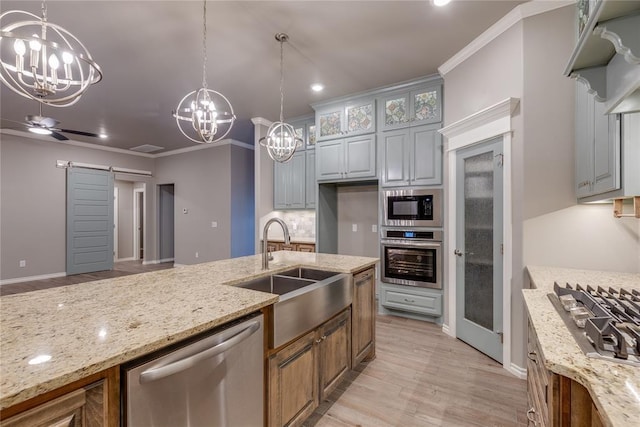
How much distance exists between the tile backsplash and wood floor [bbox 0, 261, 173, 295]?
351 cm

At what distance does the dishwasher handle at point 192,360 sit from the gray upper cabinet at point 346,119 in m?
3.36

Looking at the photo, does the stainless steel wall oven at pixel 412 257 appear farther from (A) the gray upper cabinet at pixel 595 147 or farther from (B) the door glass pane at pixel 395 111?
(A) the gray upper cabinet at pixel 595 147

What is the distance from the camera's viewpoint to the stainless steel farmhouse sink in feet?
4.97

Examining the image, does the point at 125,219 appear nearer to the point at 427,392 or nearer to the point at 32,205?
the point at 32,205

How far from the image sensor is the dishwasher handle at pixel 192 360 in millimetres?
904

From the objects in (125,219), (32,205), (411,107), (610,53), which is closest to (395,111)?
(411,107)

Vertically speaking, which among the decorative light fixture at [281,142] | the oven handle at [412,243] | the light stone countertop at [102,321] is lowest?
the light stone countertop at [102,321]

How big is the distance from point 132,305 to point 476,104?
328 cm

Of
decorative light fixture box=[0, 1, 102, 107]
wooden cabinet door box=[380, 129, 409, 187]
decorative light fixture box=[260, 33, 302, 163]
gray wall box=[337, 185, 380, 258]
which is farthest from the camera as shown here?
gray wall box=[337, 185, 380, 258]

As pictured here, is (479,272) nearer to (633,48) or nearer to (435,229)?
(435,229)

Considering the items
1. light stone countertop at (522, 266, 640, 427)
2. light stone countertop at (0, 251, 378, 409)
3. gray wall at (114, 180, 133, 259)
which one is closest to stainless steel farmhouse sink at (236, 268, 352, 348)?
light stone countertop at (0, 251, 378, 409)

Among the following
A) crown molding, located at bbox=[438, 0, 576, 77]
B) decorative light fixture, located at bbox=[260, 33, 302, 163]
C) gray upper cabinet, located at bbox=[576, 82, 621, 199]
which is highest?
crown molding, located at bbox=[438, 0, 576, 77]

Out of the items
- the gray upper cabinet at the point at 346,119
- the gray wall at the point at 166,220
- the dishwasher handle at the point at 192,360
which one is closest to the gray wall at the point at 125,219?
the gray wall at the point at 166,220

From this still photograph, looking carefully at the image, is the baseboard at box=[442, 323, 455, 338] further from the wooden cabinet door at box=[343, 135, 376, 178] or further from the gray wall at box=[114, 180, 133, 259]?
the gray wall at box=[114, 180, 133, 259]
